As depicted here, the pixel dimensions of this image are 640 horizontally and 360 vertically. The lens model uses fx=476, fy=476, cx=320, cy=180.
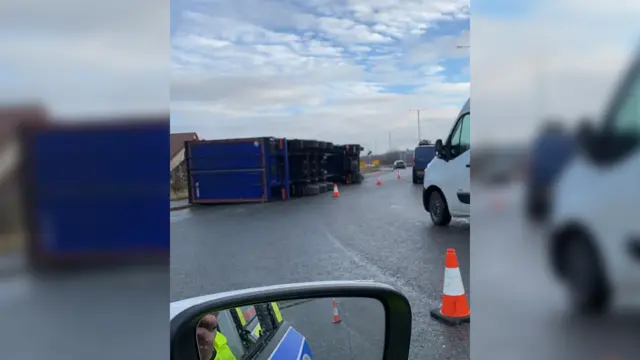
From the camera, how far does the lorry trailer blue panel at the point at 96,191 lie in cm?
53

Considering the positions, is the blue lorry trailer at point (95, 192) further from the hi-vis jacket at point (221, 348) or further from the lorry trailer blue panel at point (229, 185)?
the lorry trailer blue panel at point (229, 185)

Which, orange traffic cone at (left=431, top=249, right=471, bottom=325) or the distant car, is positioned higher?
the distant car

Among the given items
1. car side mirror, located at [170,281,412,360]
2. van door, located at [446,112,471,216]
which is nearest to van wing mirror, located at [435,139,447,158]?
van door, located at [446,112,471,216]

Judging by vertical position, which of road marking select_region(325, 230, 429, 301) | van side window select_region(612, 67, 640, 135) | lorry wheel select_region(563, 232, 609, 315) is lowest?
road marking select_region(325, 230, 429, 301)

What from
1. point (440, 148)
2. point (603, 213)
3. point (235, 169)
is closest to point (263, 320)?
point (603, 213)

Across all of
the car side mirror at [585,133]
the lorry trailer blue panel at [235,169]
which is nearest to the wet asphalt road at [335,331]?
the car side mirror at [585,133]

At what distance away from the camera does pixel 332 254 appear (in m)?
6.71

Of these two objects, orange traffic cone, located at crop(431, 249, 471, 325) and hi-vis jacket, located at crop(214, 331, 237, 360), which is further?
orange traffic cone, located at crop(431, 249, 471, 325)

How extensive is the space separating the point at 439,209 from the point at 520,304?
7.73m

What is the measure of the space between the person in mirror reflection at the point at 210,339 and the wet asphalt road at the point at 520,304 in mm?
621

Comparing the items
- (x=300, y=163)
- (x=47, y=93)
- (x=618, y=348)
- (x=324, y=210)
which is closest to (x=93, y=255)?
(x=47, y=93)

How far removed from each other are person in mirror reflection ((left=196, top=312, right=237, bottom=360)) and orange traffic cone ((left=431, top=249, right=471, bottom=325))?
283cm

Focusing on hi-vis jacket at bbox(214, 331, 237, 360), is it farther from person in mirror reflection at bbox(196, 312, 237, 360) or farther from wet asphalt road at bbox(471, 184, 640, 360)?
wet asphalt road at bbox(471, 184, 640, 360)

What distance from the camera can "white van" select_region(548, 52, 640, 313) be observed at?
0.88 m
